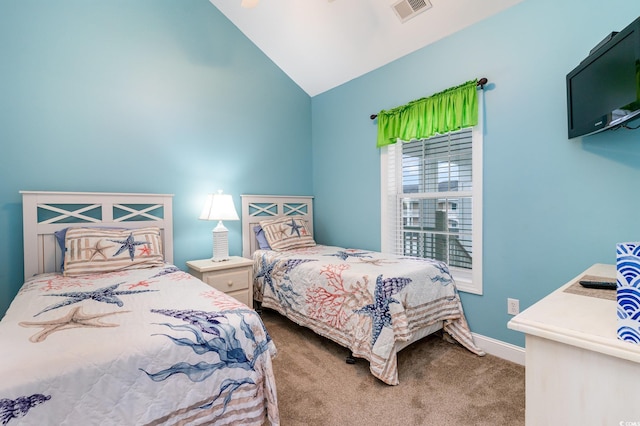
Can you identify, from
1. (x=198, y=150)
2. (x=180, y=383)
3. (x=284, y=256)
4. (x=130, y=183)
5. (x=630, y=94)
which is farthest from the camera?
(x=198, y=150)

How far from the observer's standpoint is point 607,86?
4.89 feet

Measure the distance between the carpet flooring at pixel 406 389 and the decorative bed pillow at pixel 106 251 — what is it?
4.21 feet

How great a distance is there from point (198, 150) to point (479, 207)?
8.67ft

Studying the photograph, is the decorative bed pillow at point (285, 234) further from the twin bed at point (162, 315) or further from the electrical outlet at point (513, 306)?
the electrical outlet at point (513, 306)

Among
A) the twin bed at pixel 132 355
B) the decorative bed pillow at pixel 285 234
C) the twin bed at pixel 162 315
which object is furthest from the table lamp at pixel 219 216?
the twin bed at pixel 132 355

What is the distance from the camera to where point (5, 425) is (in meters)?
0.80

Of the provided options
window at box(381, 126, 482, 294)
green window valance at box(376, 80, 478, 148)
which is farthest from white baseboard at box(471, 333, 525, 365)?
green window valance at box(376, 80, 478, 148)

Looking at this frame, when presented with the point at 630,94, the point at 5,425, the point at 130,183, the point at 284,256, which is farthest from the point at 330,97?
the point at 5,425

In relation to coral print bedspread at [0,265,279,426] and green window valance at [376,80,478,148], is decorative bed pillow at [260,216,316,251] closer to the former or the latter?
green window valance at [376,80,478,148]

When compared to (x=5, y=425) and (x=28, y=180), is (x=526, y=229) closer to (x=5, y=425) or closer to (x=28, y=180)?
(x=5, y=425)

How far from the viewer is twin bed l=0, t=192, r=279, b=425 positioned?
2.93 feet

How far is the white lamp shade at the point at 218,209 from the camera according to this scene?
2.77 metres

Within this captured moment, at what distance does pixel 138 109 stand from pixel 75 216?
1052 millimetres

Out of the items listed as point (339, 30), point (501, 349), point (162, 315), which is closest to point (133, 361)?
point (162, 315)
